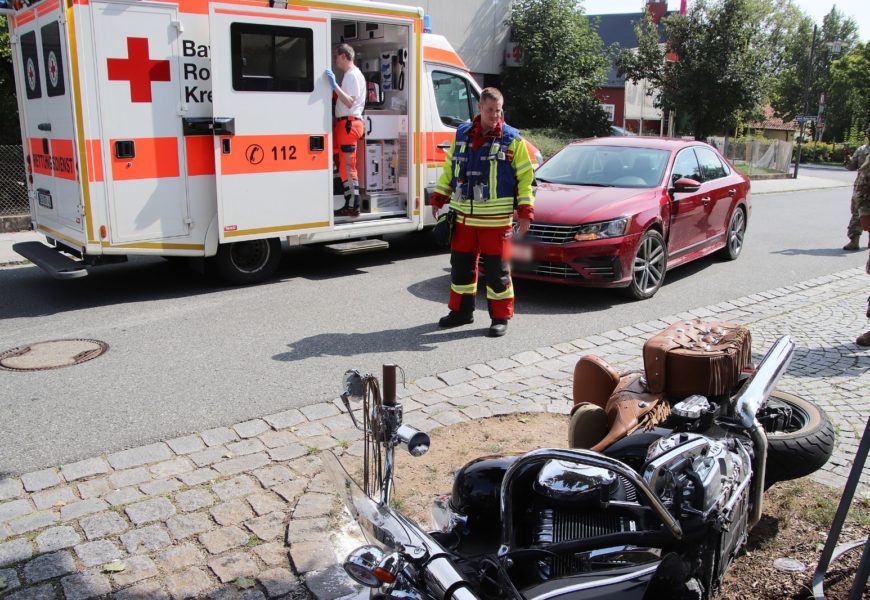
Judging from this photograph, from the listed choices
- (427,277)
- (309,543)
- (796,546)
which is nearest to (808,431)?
(796,546)

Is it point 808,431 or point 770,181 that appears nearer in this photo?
point 808,431

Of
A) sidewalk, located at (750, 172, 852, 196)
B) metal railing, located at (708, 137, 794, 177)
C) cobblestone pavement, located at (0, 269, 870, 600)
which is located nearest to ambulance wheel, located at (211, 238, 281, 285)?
cobblestone pavement, located at (0, 269, 870, 600)

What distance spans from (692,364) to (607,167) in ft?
20.3

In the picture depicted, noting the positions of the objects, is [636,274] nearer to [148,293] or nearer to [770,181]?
[148,293]

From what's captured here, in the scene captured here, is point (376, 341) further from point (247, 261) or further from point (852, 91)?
point (852, 91)

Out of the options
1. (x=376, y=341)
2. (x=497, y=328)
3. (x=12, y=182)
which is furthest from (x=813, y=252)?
(x=12, y=182)

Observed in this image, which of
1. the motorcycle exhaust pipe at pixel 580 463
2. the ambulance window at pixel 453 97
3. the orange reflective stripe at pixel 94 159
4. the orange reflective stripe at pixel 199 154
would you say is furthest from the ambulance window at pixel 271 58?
the motorcycle exhaust pipe at pixel 580 463

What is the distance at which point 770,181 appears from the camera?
26578mm

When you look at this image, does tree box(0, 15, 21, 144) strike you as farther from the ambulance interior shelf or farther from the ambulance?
the ambulance interior shelf

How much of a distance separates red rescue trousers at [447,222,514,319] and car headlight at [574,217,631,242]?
4.09 feet

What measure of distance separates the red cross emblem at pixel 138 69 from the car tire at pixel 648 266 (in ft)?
17.4

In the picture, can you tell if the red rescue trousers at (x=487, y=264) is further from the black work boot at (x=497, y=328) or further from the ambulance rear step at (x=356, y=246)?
the ambulance rear step at (x=356, y=246)

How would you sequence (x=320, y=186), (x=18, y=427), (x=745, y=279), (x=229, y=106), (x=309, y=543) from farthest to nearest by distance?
1. (x=745, y=279)
2. (x=320, y=186)
3. (x=229, y=106)
4. (x=18, y=427)
5. (x=309, y=543)

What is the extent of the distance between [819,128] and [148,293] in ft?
188
